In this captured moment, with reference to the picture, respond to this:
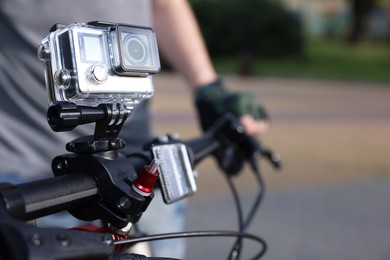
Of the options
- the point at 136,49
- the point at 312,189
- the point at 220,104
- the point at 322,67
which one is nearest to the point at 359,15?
the point at 322,67

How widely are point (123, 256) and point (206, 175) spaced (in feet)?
20.1

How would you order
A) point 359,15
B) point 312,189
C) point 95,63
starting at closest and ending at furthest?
point 95,63, point 312,189, point 359,15

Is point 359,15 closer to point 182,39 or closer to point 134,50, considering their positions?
point 182,39

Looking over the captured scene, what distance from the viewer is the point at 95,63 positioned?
1.04 metres

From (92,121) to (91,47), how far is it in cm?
12

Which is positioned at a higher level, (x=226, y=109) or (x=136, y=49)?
(x=136, y=49)

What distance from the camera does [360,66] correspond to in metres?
26.6

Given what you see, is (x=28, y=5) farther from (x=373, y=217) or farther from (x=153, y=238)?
(x=373, y=217)

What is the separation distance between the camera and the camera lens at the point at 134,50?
1075 millimetres

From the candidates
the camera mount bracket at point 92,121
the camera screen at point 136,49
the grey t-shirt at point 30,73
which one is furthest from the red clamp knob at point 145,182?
the grey t-shirt at point 30,73

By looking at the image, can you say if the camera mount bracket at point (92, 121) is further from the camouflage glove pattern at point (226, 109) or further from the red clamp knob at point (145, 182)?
the camouflage glove pattern at point (226, 109)

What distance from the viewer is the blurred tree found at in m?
42.3

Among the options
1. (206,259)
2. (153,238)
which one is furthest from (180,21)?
(206,259)

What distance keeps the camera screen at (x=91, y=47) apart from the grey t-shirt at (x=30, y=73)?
83cm
